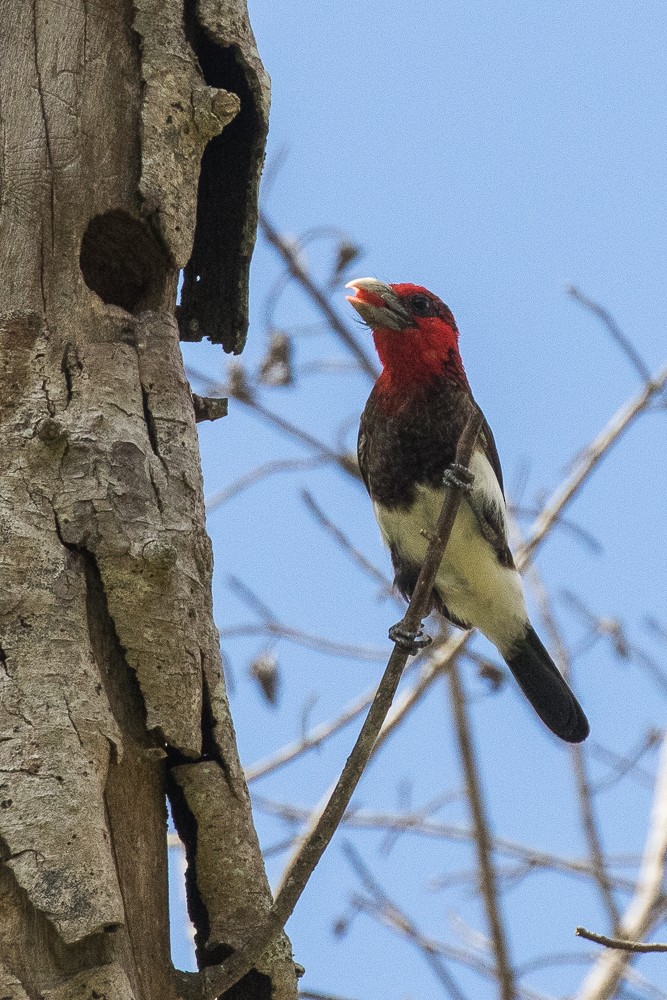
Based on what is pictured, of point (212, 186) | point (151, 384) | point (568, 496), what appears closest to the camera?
point (151, 384)

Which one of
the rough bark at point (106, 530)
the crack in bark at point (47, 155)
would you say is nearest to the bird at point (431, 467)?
the rough bark at point (106, 530)

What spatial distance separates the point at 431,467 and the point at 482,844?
3.56ft

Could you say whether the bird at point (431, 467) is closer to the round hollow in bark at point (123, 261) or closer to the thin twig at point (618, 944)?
the round hollow in bark at point (123, 261)

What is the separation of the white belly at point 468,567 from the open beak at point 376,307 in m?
0.49

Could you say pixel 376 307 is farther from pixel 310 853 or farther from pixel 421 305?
pixel 310 853

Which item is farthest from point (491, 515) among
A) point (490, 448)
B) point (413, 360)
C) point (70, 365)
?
point (70, 365)

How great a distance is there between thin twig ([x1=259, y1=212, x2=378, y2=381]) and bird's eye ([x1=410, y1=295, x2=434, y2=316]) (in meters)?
0.28

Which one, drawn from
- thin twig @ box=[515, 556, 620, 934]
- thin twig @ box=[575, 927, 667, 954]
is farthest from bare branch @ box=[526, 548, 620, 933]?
thin twig @ box=[575, 927, 667, 954]

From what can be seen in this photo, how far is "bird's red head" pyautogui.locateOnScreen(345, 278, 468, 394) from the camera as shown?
382 cm

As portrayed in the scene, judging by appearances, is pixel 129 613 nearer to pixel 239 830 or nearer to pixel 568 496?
pixel 239 830

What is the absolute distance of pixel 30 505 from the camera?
2.03 metres

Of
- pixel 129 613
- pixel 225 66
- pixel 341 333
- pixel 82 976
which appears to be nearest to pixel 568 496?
pixel 341 333

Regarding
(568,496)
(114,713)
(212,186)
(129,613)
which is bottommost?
(114,713)

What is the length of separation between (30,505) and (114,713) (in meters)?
0.36
